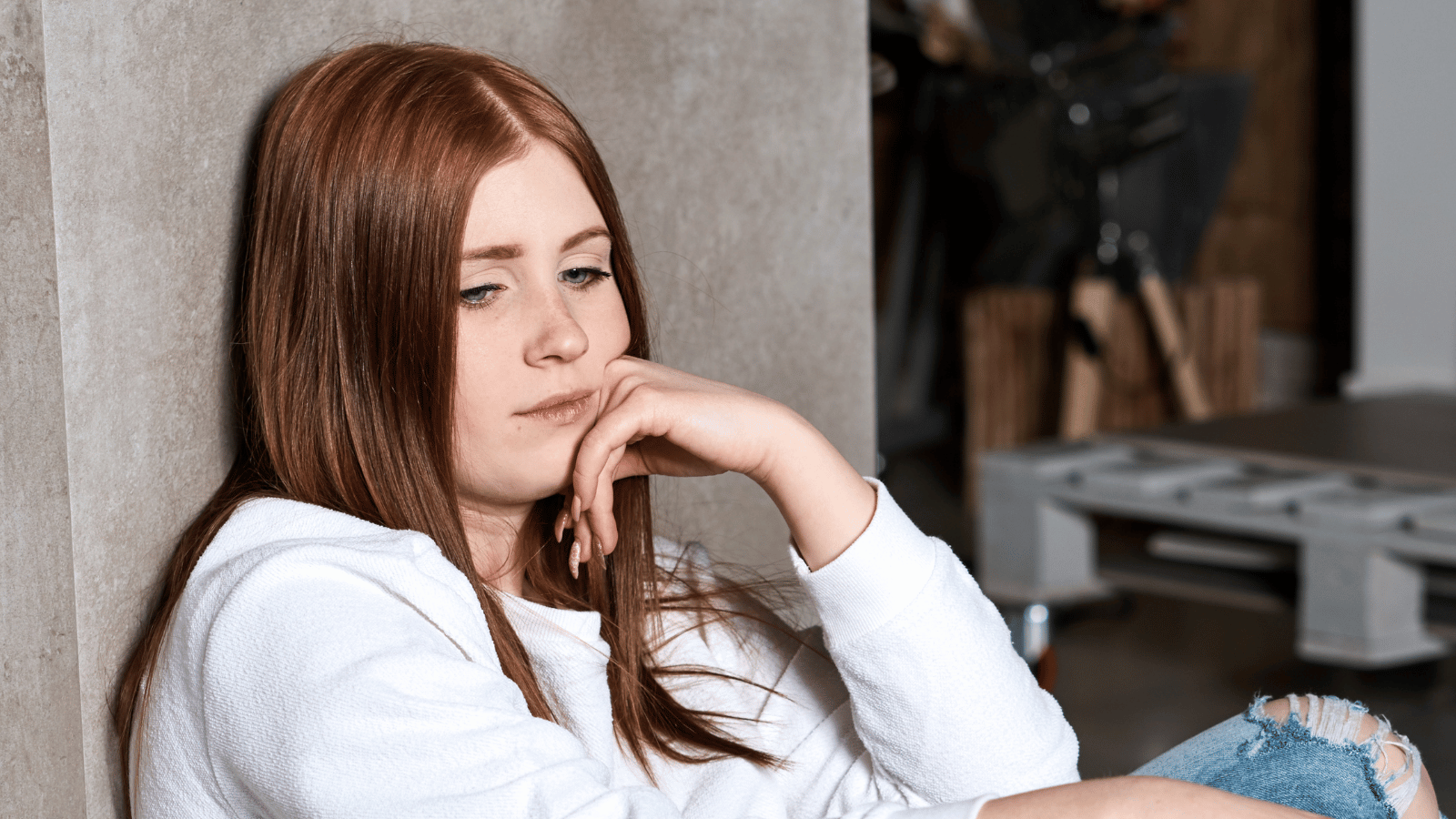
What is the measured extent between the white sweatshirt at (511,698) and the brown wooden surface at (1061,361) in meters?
2.62

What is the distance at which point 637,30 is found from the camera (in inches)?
48.6

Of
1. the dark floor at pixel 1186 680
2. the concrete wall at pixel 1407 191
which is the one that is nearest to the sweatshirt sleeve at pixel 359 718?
the dark floor at pixel 1186 680

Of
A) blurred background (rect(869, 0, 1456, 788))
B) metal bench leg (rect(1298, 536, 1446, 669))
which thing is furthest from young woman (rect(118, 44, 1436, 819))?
blurred background (rect(869, 0, 1456, 788))

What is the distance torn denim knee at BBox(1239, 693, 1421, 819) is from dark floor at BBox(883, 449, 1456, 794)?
1.08m

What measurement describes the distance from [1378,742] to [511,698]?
0.58m

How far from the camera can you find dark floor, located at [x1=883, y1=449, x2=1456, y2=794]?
2.22m

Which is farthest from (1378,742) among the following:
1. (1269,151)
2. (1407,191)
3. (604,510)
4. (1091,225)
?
(1269,151)

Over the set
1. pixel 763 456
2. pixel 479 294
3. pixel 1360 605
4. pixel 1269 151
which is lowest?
pixel 1360 605

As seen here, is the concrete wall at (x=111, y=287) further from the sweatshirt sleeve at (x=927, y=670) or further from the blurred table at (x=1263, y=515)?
the blurred table at (x=1263, y=515)

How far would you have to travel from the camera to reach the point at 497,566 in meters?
1.01

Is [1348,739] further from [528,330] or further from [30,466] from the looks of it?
[30,466]

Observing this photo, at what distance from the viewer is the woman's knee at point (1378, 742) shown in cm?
99

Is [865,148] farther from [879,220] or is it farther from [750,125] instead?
[879,220]

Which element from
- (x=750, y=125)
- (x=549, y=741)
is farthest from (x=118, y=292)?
(x=750, y=125)
